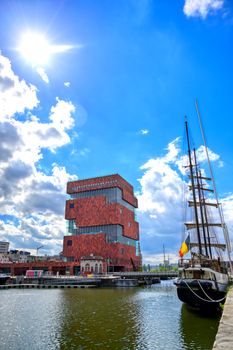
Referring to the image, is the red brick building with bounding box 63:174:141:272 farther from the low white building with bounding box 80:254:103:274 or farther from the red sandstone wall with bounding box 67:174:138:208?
the low white building with bounding box 80:254:103:274

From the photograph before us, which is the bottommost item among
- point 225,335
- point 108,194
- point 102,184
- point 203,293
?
point 225,335

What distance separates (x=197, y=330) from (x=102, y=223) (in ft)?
298

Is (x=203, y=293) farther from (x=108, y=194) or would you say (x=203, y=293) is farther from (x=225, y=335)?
(x=108, y=194)

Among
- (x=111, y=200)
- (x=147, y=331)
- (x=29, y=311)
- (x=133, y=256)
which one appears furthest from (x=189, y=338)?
(x=133, y=256)

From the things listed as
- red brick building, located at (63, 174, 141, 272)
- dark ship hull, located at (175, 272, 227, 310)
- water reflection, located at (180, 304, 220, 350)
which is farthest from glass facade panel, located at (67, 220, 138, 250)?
dark ship hull, located at (175, 272, 227, 310)

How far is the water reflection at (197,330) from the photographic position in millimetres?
18148

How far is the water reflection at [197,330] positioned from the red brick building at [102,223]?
7622 centimetres

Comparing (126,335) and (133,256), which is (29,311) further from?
(133,256)

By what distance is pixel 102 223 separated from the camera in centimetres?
11175

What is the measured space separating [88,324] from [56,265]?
90678 mm

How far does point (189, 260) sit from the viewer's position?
38.8 metres

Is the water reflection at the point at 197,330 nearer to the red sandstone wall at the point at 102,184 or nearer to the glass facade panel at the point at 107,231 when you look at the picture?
the glass facade panel at the point at 107,231

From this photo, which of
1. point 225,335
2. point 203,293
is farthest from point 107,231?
point 225,335

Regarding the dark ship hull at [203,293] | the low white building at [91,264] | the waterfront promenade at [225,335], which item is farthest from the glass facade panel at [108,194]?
the waterfront promenade at [225,335]
